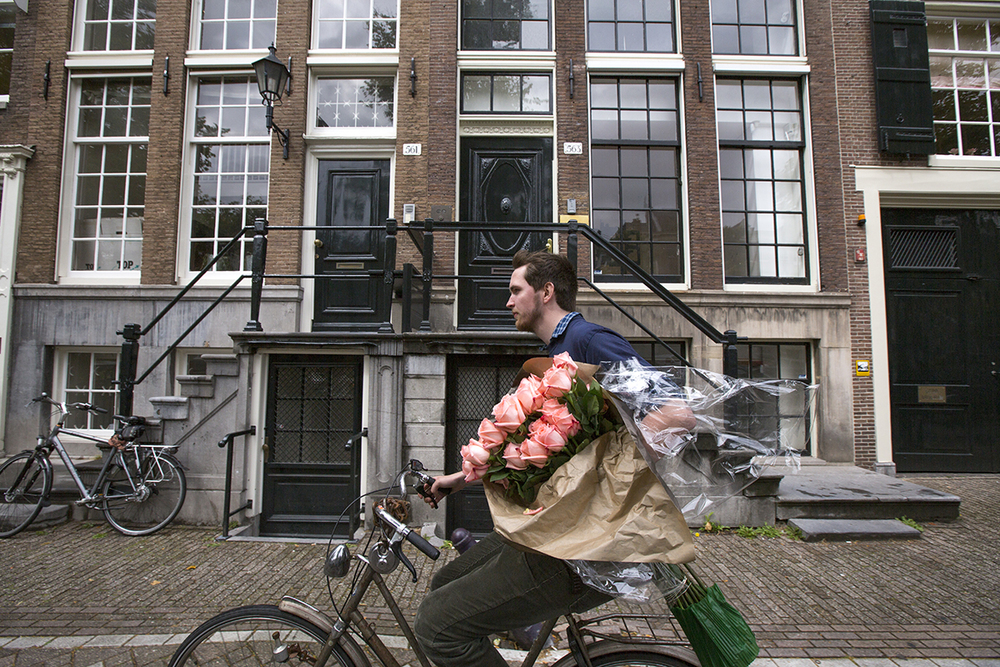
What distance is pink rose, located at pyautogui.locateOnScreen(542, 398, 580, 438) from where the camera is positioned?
5.15ft

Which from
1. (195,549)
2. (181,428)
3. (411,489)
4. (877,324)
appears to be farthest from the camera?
(877,324)

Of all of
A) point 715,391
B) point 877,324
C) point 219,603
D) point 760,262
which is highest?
point 760,262

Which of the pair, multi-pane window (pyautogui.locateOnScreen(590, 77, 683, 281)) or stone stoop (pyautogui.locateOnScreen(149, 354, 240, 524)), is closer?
stone stoop (pyautogui.locateOnScreen(149, 354, 240, 524))

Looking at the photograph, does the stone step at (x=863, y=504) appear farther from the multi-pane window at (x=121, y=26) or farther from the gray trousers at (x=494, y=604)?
the multi-pane window at (x=121, y=26)

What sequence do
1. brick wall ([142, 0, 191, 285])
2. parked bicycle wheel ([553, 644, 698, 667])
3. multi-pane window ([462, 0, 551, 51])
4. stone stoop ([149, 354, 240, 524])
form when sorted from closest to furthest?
parked bicycle wheel ([553, 644, 698, 667]) < stone stoop ([149, 354, 240, 524]) < brick wall ([142, 0, 191, 285]) < multi-pane window ([462, 0, 551, 51])

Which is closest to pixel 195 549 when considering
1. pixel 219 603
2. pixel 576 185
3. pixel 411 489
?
pixel 219 603

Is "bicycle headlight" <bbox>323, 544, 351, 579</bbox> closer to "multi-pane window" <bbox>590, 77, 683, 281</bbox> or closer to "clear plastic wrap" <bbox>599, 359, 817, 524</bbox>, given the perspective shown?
"clear plastic wrap" <bbox>599, 359, 817, 524</bbox>

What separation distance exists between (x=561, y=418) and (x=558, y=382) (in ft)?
0.36

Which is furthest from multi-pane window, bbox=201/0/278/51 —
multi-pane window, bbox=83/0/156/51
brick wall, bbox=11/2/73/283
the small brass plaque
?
the small brass plaque

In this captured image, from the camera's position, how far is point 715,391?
1642 mm

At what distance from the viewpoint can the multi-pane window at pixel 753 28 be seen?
7.78 metres

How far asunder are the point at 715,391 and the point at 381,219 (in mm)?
6759

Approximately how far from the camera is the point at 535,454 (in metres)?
1.56

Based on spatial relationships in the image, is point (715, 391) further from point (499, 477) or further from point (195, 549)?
point (195, 549)
